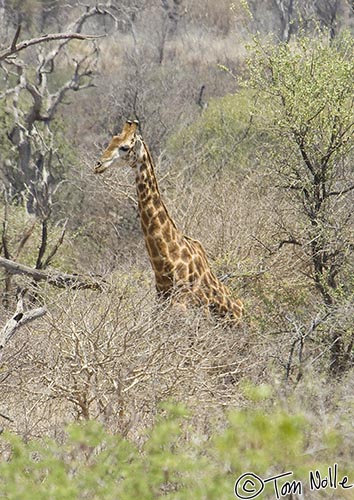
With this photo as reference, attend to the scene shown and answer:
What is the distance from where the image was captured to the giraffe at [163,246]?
8.80 m

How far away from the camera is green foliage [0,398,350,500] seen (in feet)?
14.1

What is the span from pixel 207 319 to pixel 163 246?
3.45ft

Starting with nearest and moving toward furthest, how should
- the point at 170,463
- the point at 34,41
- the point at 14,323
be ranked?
the point at 170,463, the point at 14,323, the point at 34,41

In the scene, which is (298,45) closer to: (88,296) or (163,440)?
(88,296)

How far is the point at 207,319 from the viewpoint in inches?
324

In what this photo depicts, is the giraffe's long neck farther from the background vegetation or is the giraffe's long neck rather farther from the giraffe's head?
the background vegetation

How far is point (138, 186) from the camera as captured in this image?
912 centimetres

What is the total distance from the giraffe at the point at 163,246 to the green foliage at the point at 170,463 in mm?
3931

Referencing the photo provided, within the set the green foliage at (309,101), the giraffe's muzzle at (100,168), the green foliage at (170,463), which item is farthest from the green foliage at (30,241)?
the green foliage at (170,463)

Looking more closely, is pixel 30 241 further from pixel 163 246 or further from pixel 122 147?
pixel 122 147

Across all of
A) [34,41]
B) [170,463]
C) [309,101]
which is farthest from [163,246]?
[170,463]

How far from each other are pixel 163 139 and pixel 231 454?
56.5 ft

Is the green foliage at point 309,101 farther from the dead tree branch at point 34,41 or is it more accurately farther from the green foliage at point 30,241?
the green foliage at point 30,241

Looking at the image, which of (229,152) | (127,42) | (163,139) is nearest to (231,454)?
(229,152)
